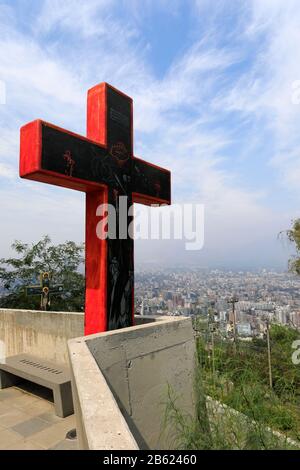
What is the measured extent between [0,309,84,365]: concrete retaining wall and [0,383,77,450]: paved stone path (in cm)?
61

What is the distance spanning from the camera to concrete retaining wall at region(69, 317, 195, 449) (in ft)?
8.52

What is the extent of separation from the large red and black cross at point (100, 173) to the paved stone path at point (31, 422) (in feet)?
3.44

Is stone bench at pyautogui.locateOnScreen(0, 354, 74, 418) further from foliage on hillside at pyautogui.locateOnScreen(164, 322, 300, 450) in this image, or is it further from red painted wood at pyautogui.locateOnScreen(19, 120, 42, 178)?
red painted wood at pyautogui.locateOnScreen(19, 120, 42, 178)

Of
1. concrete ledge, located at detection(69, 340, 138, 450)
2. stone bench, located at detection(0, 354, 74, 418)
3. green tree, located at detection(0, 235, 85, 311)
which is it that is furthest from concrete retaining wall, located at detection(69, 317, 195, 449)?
green tree, located at detection(0, 235, 85, 311)

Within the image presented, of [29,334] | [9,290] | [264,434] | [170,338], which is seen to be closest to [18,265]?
[9,290]

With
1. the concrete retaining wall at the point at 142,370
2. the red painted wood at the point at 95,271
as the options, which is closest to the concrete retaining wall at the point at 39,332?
the red painted wood at the point at 95,271

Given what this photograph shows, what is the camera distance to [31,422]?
142 inches

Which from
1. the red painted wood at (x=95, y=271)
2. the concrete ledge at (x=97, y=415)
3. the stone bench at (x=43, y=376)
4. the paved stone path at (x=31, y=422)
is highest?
the red painted wood at (x=95, y=271)

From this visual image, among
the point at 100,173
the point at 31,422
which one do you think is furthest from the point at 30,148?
the point at 31,422

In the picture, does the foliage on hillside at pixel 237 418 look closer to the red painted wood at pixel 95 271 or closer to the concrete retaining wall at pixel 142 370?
the concrete retaining wall at pixel 142 370

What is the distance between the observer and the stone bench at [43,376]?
3.71 metres

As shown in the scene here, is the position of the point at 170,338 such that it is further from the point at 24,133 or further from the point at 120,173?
the point at 24,133

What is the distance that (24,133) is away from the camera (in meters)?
3.53
